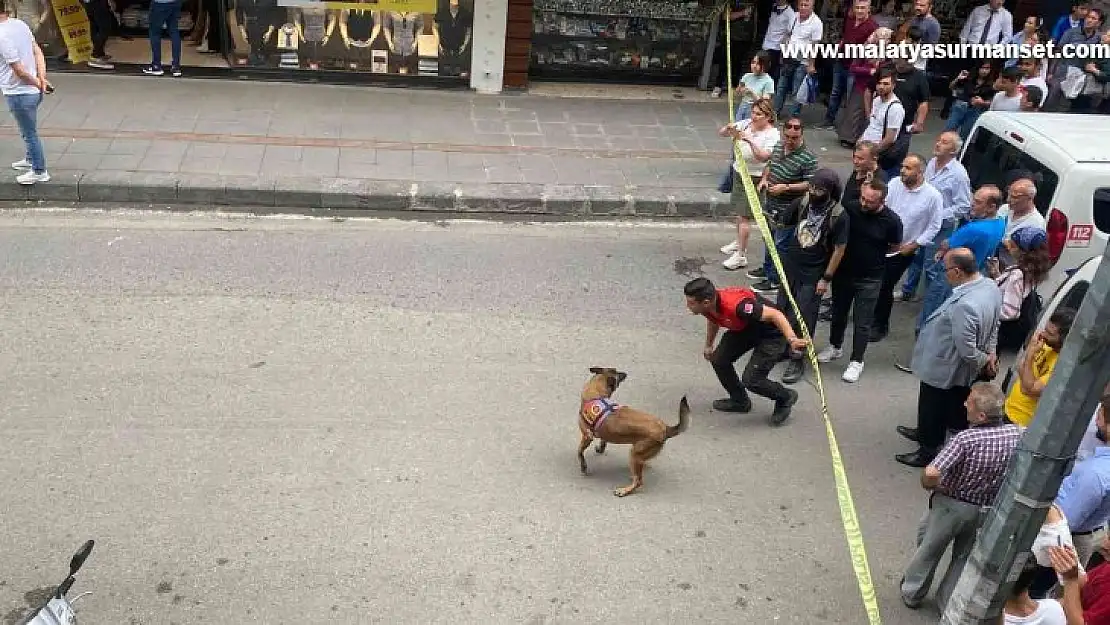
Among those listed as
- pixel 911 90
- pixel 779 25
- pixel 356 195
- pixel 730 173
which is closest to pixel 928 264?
pixel 730 173

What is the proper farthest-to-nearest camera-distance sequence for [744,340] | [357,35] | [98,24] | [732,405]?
1. [98,24]
2. [357,35]
3. [732,405]
4. [744,340]

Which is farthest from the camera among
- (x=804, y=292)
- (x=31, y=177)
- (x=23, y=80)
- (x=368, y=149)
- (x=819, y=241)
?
(x=368, y=149)

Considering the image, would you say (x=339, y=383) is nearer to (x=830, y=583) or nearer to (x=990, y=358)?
(x=830, y=583)

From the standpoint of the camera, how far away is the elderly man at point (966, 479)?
4.64m

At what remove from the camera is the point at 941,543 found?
4.92 m

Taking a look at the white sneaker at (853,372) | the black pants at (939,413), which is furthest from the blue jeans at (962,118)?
the black pants at (939,413)

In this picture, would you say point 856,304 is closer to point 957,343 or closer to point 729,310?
point 957,343

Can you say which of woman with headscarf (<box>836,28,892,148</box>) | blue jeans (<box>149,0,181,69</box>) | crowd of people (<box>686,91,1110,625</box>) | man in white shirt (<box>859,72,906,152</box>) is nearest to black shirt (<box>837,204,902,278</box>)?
crowd of people (<box>686,91,1110,625</box>)

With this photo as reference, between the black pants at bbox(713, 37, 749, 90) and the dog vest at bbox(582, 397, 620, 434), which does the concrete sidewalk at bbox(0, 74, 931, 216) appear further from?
the dog vest at bbox(582, 397, 620, 434)

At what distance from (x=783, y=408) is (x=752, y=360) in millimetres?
415

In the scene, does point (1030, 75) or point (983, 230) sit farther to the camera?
point (1030, 75)

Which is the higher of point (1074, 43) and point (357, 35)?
point (1074, 43)

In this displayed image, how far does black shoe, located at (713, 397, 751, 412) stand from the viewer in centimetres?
670

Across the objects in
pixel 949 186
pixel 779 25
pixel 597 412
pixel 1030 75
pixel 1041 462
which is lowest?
pixel 597 412
